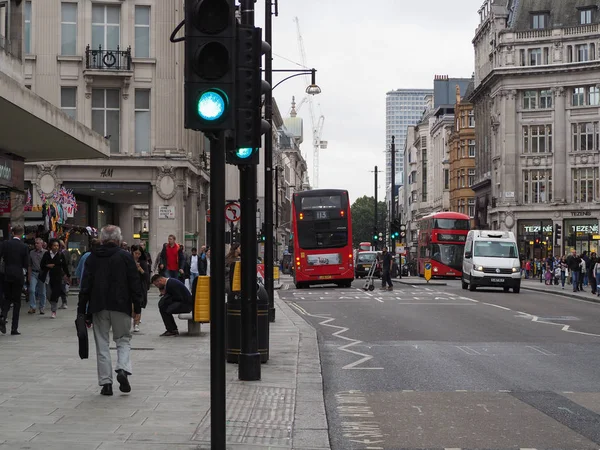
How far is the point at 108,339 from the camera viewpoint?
400 inches

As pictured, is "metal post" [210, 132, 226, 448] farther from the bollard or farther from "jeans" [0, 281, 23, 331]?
"jeans" [0, 281, 23, 331]

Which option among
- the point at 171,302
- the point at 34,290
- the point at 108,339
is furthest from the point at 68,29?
the point at 108,339

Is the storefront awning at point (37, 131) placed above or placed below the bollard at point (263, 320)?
above

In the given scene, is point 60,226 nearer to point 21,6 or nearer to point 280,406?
point 21,6

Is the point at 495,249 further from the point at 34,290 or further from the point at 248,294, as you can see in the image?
the point at 248,294

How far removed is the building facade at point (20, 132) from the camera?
→ 2162 cm

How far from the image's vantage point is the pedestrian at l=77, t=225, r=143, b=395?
32.8 feet

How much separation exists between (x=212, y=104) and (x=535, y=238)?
7072 cm

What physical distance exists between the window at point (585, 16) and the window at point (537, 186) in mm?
10862

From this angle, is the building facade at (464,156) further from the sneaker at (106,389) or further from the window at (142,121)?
the sneaker at (106,389)

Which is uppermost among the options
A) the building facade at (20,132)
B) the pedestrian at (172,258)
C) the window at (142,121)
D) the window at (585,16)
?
the window at (585,16)

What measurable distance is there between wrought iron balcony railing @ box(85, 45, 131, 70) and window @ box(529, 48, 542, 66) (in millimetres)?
41241

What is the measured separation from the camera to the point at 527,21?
76.8m

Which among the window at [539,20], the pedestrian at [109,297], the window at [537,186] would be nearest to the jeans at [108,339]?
the pedestrian at [109,297]
